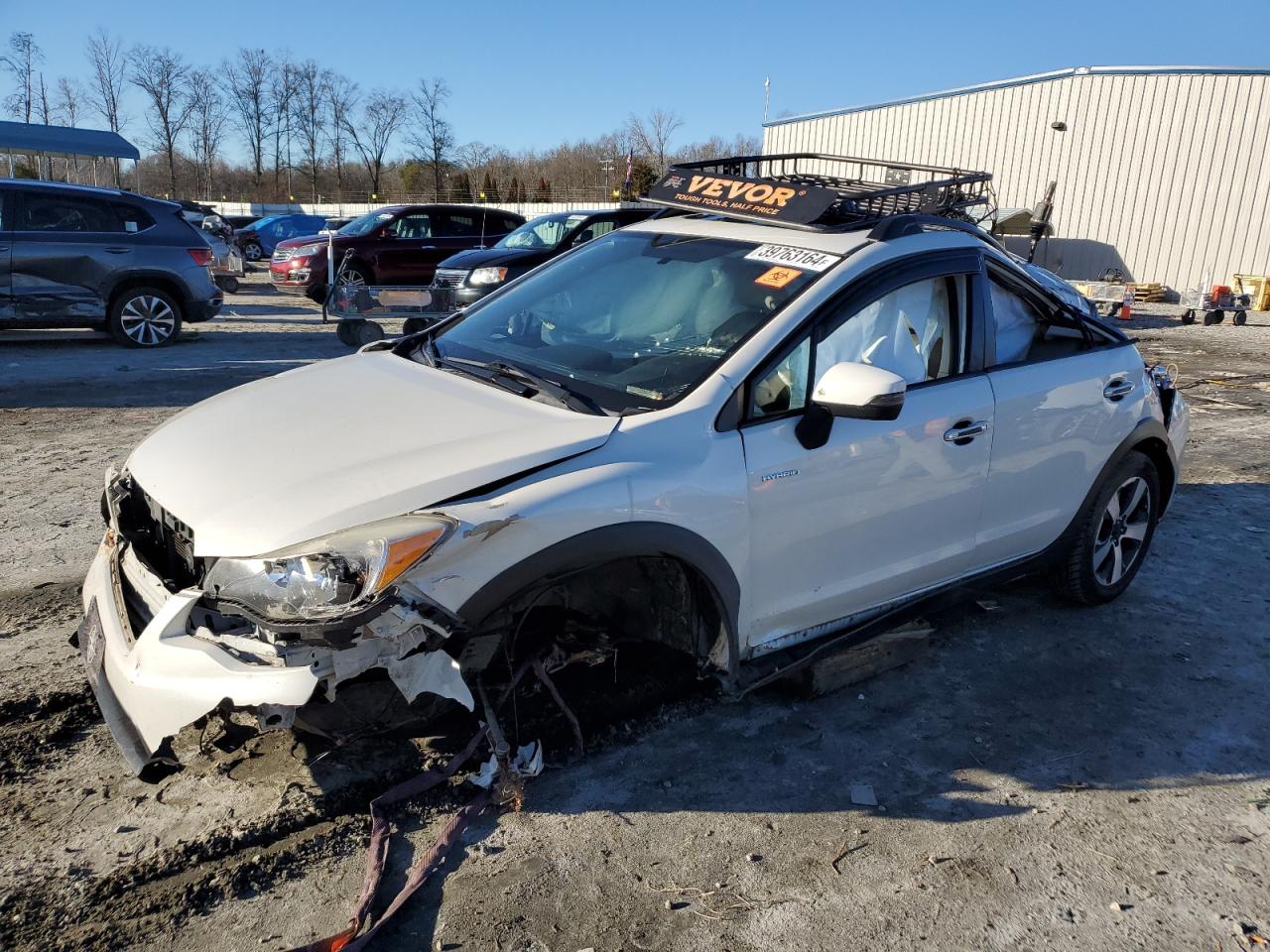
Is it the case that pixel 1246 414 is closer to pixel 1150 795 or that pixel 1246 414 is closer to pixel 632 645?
pixel 1150 795

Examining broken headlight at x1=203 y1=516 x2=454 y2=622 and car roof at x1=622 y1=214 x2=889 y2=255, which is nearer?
broken headlight at x1=203 y1=516 x2=454 y2=622

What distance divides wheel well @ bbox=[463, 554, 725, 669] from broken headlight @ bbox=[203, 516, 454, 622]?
1.76 ft

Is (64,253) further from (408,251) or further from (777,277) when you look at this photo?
(777,277)

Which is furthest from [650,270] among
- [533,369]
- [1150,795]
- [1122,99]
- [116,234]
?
[1122,99]

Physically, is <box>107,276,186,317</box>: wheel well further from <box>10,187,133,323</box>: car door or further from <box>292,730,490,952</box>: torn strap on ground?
<box>292,730,490,952</box>: torn strap on ground

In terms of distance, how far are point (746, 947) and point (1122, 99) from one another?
26.5m

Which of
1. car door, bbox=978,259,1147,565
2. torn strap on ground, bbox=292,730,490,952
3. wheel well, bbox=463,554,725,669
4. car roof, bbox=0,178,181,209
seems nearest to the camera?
torn strap on ground, bbox=292,730,490,952

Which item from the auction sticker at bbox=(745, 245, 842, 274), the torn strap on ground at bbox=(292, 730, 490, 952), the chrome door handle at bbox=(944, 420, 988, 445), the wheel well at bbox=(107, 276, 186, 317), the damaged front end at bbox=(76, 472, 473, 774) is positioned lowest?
the torn strap on ground at bbox=(292, 730, 490, 952)

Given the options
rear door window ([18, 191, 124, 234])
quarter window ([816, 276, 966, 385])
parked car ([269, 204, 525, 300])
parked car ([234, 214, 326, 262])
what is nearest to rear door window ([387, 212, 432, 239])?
parked car ([269, 204, 525, 300])

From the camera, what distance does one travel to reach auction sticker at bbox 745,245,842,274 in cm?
349

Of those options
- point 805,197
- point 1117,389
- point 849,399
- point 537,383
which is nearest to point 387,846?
point 537,383

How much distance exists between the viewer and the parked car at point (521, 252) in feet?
40.4

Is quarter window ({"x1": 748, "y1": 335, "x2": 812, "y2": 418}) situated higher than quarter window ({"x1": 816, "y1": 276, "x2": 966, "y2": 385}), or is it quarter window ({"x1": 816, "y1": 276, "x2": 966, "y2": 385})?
quarter window ({"x1": 816, "y1": 276, "x2": 966, "y2": 385})

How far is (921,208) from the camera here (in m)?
4.42
